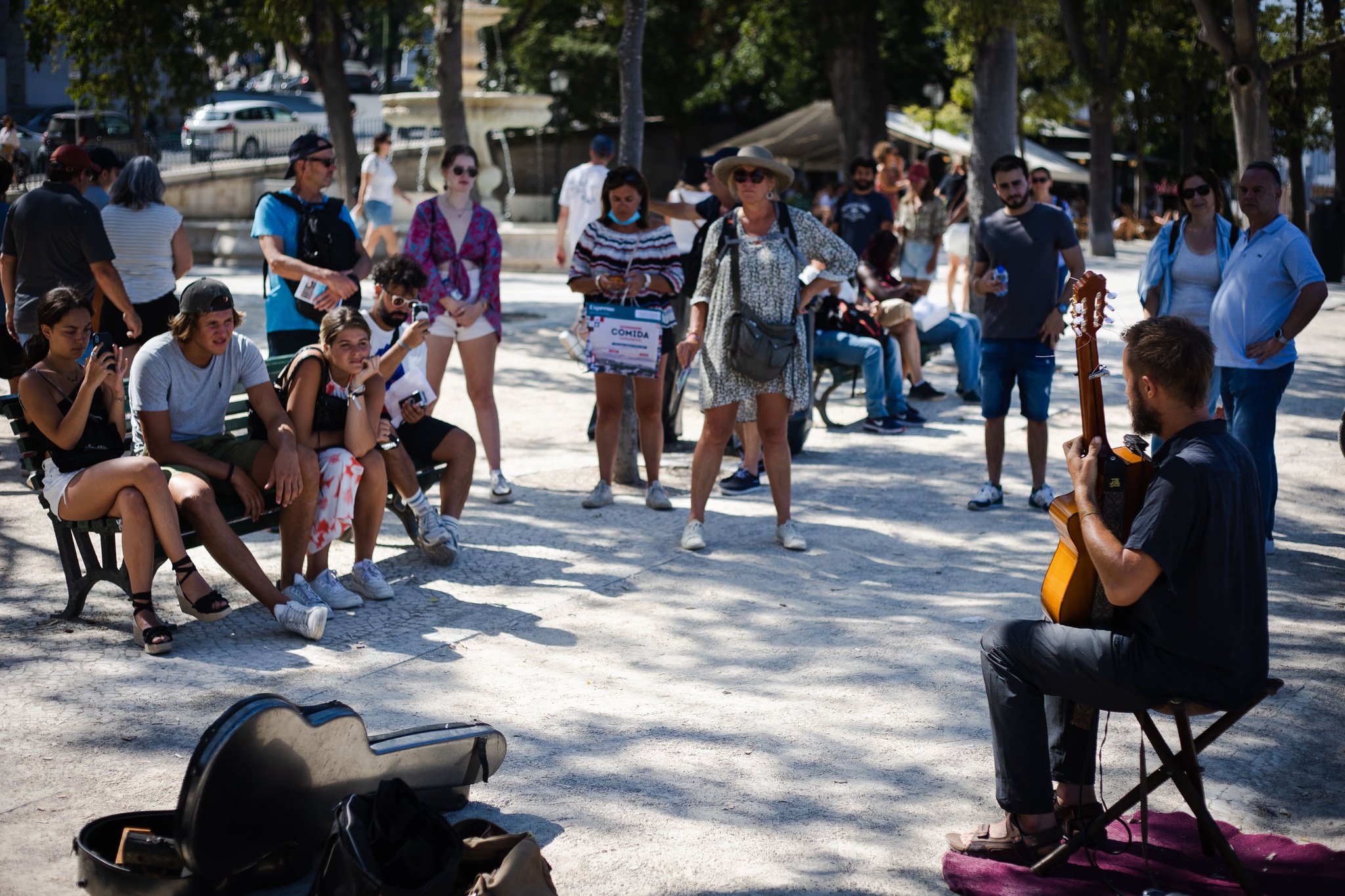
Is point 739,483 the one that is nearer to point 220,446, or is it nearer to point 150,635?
point 220,446

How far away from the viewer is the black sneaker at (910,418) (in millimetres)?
9648

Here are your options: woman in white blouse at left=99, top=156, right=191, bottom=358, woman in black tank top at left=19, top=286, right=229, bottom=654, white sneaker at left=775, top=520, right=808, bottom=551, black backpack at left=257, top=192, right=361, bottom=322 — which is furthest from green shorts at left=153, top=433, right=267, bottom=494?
white sneaker at left=775, top=520, right=808, bottom=551

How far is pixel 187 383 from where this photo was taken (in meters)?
5.34

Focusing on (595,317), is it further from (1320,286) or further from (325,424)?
(1320,286)

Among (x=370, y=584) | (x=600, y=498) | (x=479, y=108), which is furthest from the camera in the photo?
(x=479, y=108)

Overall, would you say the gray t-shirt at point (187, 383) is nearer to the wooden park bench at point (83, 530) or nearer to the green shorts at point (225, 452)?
the green shorts at point (225, 452)

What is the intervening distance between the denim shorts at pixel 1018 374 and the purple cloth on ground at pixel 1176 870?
371 centimetres

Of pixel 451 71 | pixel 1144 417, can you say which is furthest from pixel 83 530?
pixel 451 71

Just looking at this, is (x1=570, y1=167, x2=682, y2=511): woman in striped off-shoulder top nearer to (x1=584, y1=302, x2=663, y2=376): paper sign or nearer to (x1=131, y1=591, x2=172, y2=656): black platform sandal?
(x1=584, y1=302, x2=663, y2=376): paper sign

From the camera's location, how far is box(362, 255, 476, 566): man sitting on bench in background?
19.5ft

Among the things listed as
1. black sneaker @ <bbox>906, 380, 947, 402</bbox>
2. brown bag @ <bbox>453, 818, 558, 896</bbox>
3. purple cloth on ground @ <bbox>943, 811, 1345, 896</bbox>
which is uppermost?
black sneaker @ <bbox>906, 380, 947, 402</bbox>

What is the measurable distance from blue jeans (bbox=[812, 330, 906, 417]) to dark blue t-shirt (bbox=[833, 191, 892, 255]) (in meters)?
1.90

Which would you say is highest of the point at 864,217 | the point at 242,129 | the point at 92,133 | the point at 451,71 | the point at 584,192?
the point at 242,129

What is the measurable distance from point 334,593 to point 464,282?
7.78 ft
